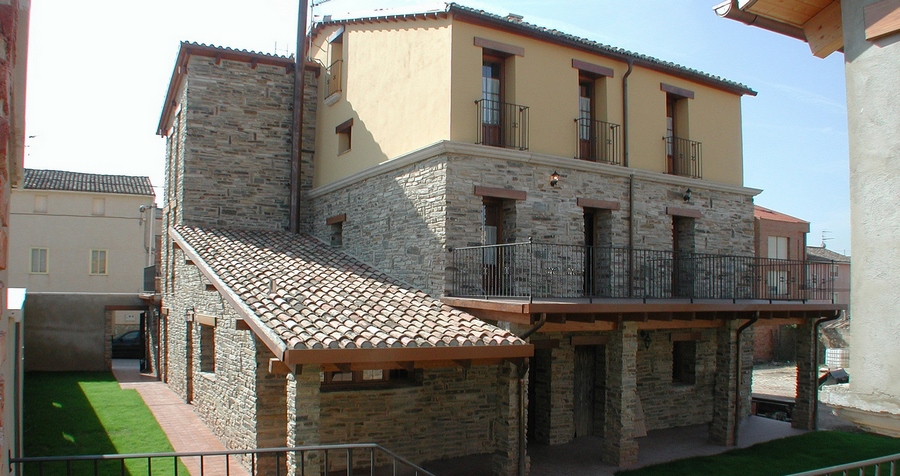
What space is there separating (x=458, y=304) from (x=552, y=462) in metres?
3.61

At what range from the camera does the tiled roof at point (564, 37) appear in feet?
39.7

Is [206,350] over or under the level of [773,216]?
under

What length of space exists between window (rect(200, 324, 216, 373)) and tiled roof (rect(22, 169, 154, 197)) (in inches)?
835

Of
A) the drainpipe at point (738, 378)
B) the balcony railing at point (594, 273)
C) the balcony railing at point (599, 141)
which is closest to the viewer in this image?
the balcony railing at point (594, 273)

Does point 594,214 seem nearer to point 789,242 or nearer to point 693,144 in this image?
point 693,144

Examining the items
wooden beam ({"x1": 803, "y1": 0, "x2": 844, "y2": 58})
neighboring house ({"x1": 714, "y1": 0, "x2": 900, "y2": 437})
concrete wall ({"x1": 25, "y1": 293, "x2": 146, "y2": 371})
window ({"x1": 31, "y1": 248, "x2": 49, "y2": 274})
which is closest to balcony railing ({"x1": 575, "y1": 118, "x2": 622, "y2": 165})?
wooden beam ({"x1": 803, "y1": 0, "x2": 844, "y2": 58})

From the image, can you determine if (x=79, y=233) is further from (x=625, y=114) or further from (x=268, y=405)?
(x=625, y=114)

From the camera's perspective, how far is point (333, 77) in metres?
16.4

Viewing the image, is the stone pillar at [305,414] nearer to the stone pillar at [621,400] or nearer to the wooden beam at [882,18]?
the stone pillar at [621,400]

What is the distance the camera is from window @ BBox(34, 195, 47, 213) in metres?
32.2

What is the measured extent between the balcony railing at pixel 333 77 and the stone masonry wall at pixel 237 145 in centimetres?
112

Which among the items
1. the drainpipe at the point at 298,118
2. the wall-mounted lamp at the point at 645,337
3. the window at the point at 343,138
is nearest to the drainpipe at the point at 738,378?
the wall-mounted lamp at the point at 645,337

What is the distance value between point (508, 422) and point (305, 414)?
3.27 metres

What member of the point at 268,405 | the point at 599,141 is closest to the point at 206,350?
the point at 268,405
